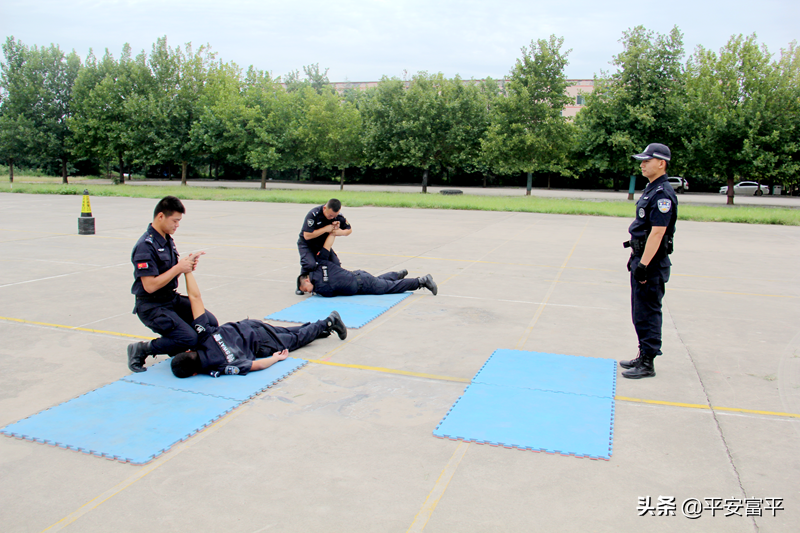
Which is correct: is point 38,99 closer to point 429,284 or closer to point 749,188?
point 429,284

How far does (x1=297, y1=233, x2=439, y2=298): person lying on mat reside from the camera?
797 centimetres

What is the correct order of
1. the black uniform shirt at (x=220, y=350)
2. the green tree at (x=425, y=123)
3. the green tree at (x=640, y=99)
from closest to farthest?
the black uniform shirt at (x=220, y=350) < the green tree at (x=640, y=99) < the green tree at (x=425, y=123)

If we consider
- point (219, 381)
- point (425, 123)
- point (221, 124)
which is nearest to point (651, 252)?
point (219, 381)

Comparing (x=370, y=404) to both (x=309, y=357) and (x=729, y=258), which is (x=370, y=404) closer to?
(x=309, y=357)

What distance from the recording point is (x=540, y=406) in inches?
175

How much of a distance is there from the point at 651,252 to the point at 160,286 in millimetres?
4307

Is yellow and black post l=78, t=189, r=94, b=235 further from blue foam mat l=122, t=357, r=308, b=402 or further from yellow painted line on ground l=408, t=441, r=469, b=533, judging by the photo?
yellow painted line on ground l=408, t=441, r=469, b=533

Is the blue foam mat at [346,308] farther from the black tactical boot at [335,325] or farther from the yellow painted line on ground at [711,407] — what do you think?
the yellow painted line on ground at [711,407]

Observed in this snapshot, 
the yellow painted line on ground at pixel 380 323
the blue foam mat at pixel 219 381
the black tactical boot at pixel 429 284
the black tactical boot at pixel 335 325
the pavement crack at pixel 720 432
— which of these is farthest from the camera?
the black tactical boot at pixel 429 284

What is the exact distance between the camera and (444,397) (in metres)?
4.65

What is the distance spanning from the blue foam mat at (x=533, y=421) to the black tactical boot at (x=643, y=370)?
2.36 feet

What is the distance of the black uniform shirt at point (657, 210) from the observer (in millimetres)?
4949

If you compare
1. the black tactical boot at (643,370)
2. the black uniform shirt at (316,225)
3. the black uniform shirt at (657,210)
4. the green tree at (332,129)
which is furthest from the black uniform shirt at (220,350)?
the green tree at (332,129)

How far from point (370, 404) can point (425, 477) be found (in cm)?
117
